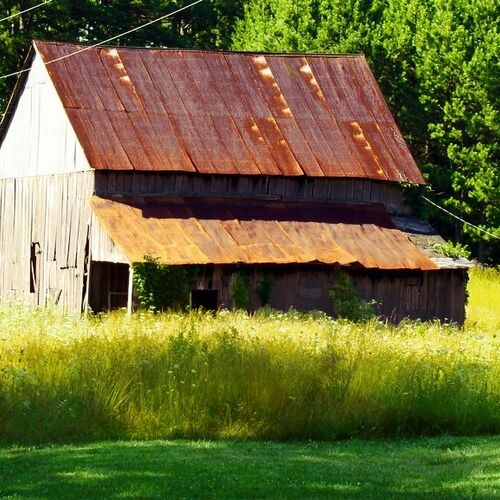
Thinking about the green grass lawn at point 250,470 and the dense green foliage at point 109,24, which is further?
the dense green foliage at point 109,24

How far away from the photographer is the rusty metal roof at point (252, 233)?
32.1 m

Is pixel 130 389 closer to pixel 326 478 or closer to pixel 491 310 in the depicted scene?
pixel 326 478

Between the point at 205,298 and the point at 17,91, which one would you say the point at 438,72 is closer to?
the point at 17,91

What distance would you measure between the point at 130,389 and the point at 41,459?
2.43 m

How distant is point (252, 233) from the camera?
34000 millimetres

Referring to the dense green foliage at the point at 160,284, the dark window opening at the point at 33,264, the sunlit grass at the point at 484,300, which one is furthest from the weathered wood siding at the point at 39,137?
the sunlit grass at the point at 484,300

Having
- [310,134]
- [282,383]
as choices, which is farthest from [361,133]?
[282,383]

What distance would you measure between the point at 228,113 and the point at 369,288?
6519 mm

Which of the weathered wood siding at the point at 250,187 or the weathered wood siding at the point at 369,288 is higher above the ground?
the weathered wood siding at the point at 250,187

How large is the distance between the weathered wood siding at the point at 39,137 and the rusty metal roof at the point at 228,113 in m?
0.66

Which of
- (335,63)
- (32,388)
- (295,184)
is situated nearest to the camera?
(32,388)

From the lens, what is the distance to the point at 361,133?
38344mm

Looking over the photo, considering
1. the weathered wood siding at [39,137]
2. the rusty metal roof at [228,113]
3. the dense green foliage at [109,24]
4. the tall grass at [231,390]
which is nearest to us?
the tall grass at [231,390]

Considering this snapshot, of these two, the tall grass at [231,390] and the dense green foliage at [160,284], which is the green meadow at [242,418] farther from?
the dense green foliage at [160,284]
